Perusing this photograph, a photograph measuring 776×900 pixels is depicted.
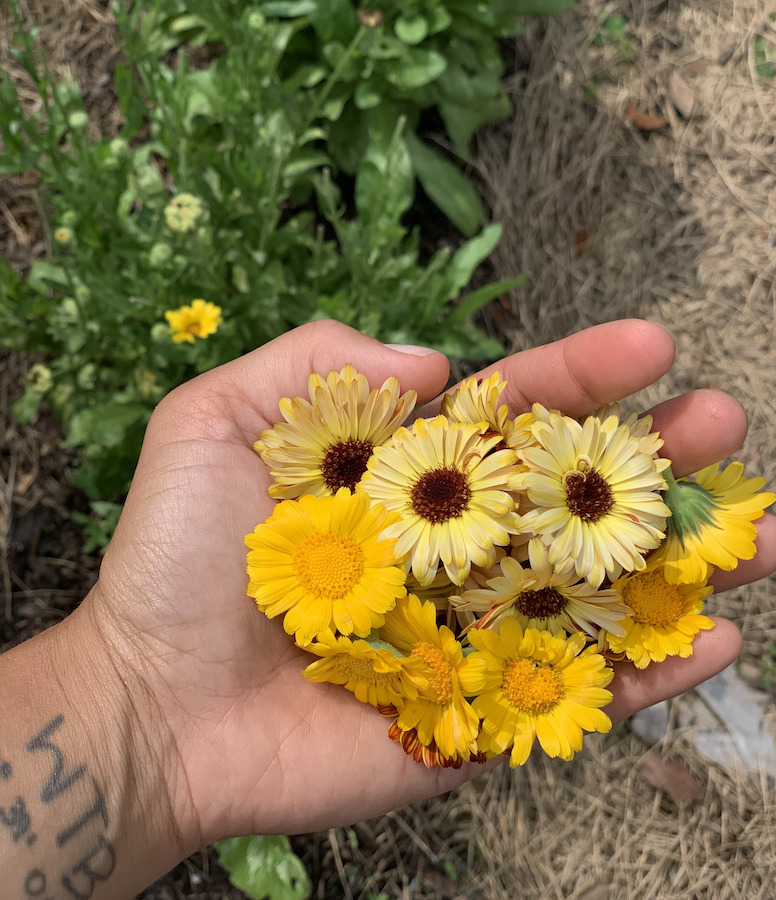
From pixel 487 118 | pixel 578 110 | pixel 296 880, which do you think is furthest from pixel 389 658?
pixel 578 110

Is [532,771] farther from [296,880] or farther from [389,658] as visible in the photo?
[389,658]

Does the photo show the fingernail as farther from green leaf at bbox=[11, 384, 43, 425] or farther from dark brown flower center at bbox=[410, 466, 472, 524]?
green leaf at bbox=[11, 384, 43, 425]

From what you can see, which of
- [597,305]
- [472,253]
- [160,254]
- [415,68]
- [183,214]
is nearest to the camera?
[183,214]

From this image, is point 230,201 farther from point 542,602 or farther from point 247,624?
point 542,602

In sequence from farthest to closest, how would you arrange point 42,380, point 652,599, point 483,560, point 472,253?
point 472,253 → point 42,380 → point 652,599 → point 483,560

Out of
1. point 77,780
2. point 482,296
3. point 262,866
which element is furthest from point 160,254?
point 262,866

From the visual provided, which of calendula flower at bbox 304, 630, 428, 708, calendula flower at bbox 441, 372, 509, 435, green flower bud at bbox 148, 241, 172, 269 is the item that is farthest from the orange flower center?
green flower bud at bbox 148, 241, 172, 269

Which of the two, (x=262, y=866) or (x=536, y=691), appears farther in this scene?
(x=262, y=866)
